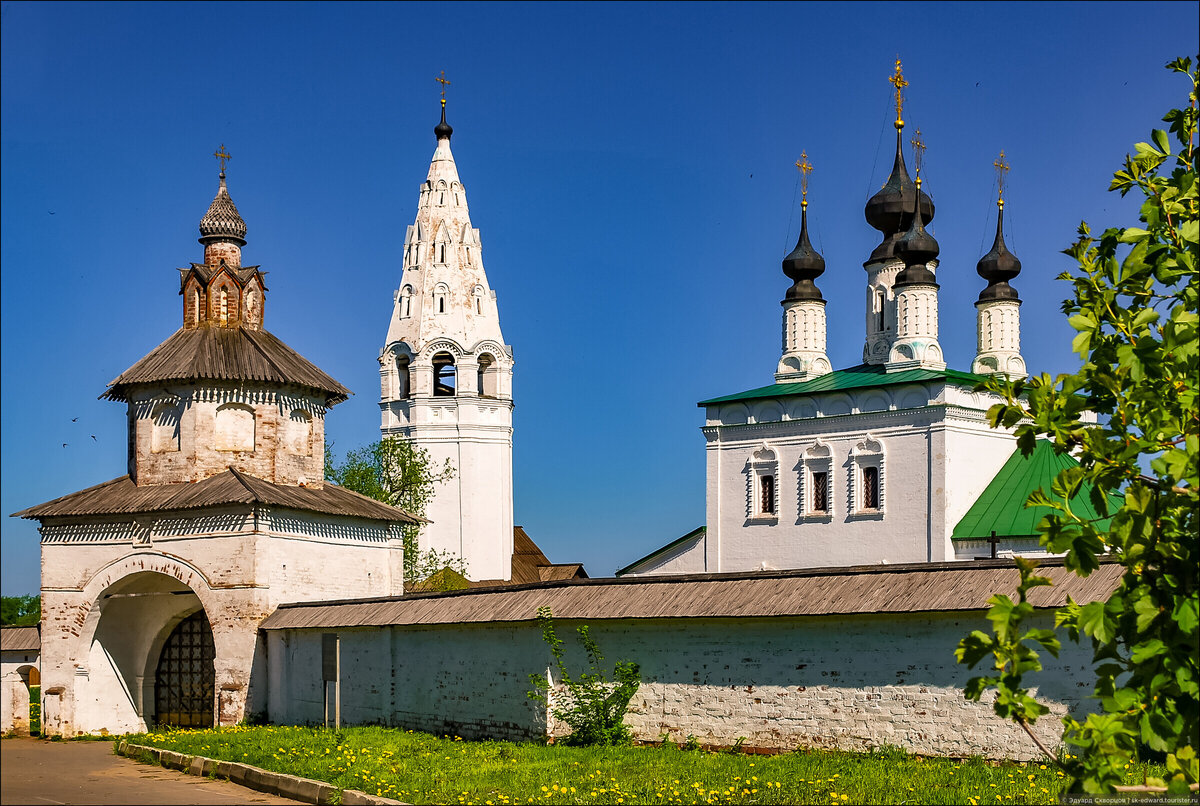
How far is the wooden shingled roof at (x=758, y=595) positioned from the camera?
10.4 m

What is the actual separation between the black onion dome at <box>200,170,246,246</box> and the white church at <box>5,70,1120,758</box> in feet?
0.11

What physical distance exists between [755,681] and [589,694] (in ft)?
5.85

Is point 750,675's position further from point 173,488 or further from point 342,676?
point 173,488

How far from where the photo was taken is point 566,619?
1327 centimetres

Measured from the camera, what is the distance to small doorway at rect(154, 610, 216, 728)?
65.2ft

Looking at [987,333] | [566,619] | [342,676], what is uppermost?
[987,333]

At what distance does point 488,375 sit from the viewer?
44.1m

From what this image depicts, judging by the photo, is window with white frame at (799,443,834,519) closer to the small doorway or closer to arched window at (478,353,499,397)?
arched window at (478,353,499,397)

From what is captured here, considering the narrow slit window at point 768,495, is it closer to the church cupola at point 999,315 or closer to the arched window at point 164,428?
the church cupola at point 999,315

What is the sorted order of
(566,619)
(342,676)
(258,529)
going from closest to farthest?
(566,619), (342,676), (258,529)

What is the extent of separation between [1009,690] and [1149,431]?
1.17 metres

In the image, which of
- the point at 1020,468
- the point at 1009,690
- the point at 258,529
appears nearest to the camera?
the point at 1009,690

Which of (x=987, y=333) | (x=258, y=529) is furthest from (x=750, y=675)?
(x=987, y=333)

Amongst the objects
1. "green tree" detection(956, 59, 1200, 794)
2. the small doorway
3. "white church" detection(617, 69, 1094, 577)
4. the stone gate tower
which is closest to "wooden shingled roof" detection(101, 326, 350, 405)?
the small doorway
